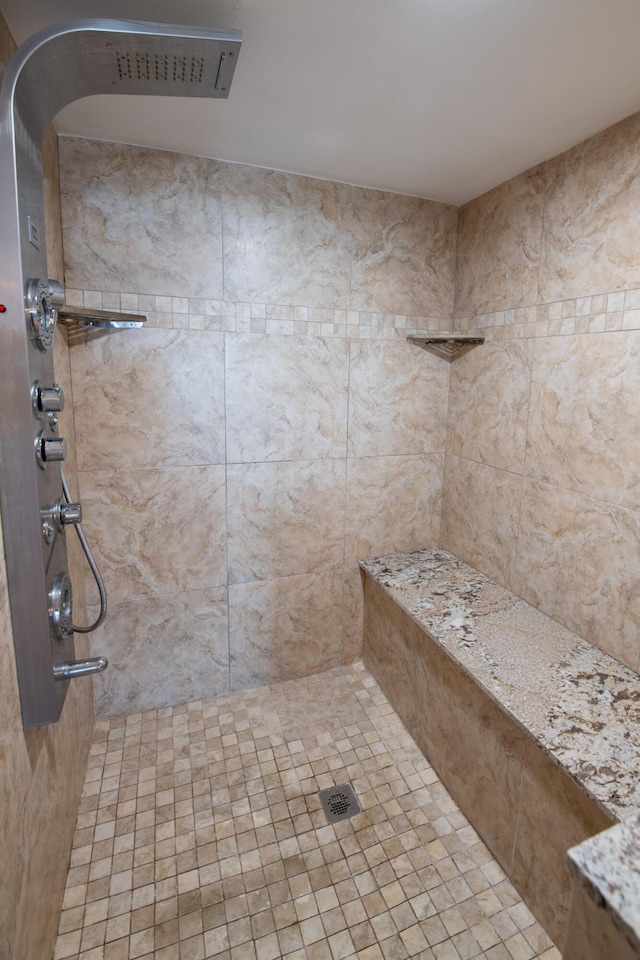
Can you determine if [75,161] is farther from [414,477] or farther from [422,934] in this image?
[422,934]

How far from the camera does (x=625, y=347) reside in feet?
5.03

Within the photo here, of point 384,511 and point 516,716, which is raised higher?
point 384,511

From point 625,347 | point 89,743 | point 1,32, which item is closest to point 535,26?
point 625,347

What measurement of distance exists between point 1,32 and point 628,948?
6.94 feet

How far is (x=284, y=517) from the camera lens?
223cm

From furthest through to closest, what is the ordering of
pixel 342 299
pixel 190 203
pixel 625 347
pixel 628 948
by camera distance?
1. pixel 342 299
2. pixel 190 203
3. pixel 625 347
4. pixel 628 948

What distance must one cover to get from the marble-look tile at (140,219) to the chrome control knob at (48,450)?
0.95 meters

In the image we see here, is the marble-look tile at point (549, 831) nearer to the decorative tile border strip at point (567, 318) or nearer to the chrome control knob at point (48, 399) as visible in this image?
the decorative tile border strip at point (567, 318)

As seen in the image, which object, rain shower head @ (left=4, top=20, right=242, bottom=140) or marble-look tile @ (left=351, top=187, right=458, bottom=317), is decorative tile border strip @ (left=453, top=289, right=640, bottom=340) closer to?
marble-look tile @ (left=351, top=187, right=458, bottom=317)

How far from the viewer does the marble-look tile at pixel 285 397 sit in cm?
204

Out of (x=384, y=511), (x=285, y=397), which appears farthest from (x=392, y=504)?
(x=285, y=397)

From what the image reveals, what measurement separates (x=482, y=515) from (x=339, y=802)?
1361 millimetres

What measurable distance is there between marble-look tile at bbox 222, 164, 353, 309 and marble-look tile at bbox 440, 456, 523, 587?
105 centimetres

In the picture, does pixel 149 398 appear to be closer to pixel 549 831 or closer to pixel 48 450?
pixel 48 450
